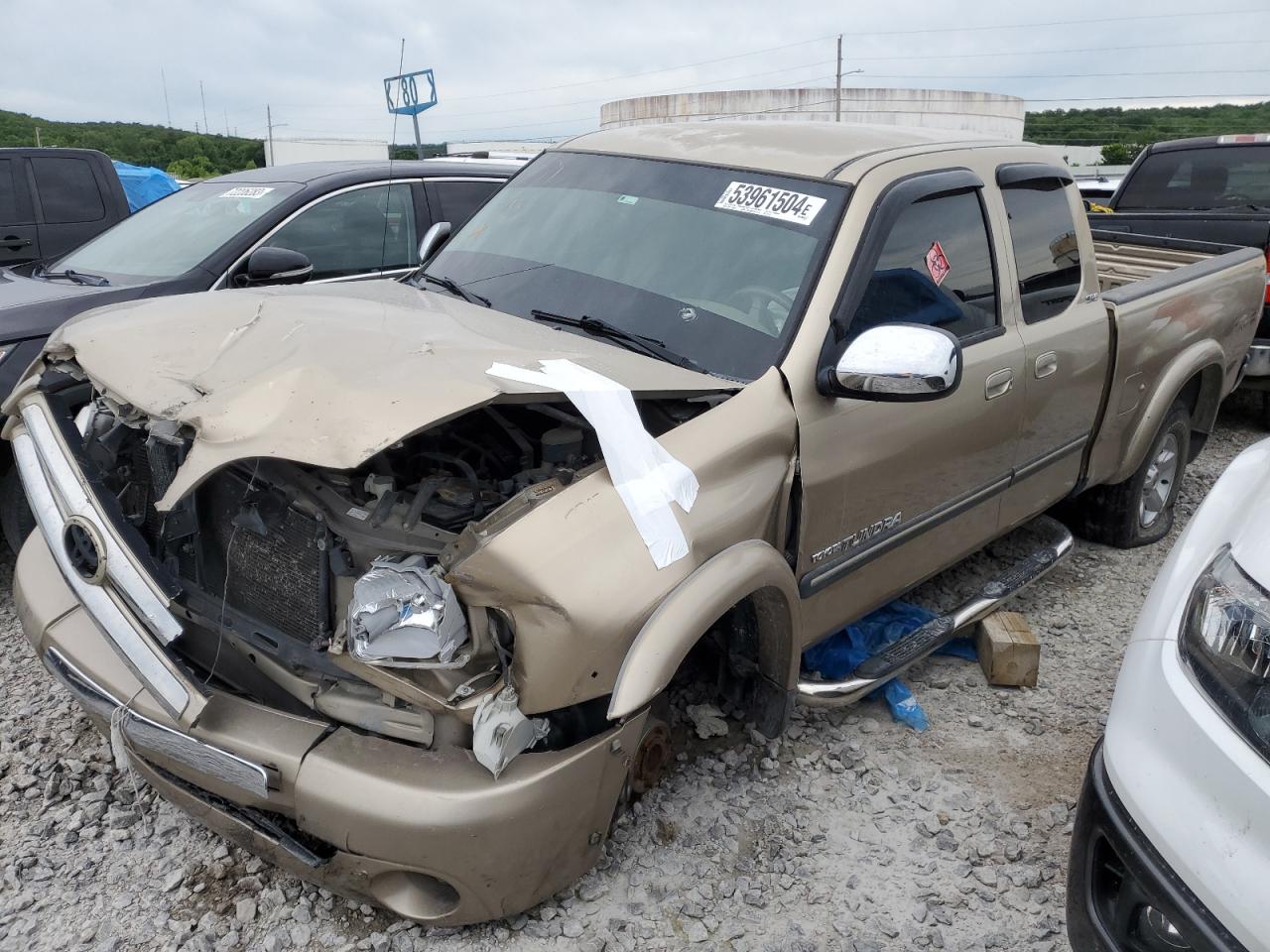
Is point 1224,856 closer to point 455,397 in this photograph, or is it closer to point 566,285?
point 455,397

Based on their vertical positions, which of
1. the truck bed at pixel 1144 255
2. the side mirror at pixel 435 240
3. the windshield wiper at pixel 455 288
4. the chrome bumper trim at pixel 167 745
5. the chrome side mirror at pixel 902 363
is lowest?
the chrome bumper trim at pixel 167 745

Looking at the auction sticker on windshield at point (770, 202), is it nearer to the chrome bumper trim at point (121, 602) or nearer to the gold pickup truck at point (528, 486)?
the gold pickup truck at point (528, 486)

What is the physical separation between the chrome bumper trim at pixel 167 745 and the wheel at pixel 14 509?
71.0 inches

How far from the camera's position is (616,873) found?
2621 millimetres

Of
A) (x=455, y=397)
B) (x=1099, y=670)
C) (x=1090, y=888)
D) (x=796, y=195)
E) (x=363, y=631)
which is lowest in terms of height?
(x=1099, y=670)

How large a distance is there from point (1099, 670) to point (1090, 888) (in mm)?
2010

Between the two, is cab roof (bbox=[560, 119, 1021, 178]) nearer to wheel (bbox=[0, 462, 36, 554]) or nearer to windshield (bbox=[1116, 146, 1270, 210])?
wheel (bbox=[0, 462, 36, 554])

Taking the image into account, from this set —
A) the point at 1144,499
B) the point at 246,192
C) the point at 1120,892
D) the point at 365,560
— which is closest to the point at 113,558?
the point at 365,560

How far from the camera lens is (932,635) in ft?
10.8

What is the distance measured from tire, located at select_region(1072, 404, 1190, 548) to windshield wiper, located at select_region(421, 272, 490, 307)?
124 inches

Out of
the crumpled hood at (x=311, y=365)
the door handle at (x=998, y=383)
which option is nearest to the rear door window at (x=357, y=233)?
the crumpled hood at (x=311, y=365)

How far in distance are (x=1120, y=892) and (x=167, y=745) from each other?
81.2 inches

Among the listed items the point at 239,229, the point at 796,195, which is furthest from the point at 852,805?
the point at 239,229

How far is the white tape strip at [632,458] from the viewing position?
84.9 inches
